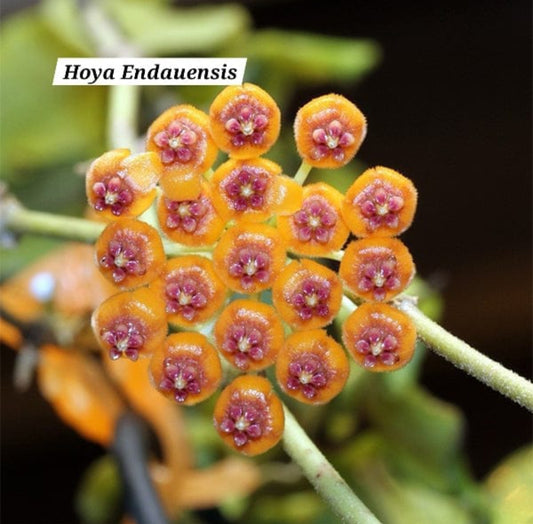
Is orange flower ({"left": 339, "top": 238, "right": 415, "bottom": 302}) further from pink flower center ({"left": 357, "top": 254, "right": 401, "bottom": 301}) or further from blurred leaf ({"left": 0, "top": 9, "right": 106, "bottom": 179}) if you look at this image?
blurred leaf ({"left": 0, "top": 9, "right": 106, "bottom": 179})

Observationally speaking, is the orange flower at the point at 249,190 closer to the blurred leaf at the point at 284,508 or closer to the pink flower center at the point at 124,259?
the pink flower center at the point at 124,259

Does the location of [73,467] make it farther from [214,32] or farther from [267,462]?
[214,32]

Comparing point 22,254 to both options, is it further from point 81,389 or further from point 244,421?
point 244,421

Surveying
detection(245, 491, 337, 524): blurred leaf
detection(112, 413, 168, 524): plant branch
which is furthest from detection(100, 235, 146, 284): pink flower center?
detection(245, 491, 337, 524): blurred leaf

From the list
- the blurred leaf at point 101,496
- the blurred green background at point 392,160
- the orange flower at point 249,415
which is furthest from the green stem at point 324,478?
the blurred leaf at point 101,496

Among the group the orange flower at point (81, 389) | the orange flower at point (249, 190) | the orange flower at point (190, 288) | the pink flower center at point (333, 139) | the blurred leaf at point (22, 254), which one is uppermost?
the pink flower center at point (333, 139)

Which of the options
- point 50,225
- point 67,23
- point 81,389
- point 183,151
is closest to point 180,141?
point 183,151

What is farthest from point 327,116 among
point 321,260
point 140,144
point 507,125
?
point 507,125
